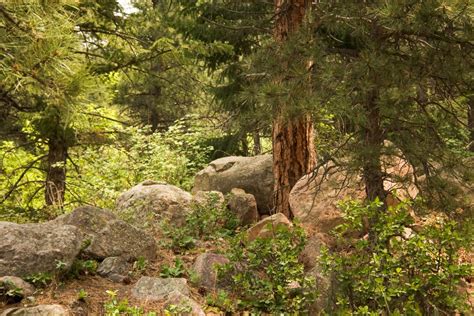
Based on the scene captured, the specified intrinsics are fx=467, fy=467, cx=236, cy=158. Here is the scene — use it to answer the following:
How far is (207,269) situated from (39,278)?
186cm

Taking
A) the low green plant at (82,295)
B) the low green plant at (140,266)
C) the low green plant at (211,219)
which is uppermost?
the low green plant at (211,219)

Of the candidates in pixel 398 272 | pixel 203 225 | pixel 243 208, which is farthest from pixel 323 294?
pixel 243 208

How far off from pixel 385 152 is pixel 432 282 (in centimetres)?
132

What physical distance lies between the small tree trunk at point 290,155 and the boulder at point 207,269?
2276 mm

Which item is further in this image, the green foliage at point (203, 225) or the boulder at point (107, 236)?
the green foliage at point (203, 225)

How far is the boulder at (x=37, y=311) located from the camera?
4.27 metres

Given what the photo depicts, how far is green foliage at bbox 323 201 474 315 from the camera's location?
13.7 feet

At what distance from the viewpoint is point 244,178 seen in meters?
9.27

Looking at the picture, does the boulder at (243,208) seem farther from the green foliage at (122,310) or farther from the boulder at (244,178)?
the green foliage at (122,310)

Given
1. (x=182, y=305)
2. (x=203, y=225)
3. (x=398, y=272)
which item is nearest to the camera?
(x=398, y=272)

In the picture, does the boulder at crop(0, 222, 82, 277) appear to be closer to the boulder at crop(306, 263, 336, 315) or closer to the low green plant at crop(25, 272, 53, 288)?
the low green plant at crop(25, 272, 53, 288)

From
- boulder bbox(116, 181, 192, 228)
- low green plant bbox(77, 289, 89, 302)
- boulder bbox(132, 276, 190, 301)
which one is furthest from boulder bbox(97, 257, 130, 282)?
boulder bbox(116, 181, 192, 228)

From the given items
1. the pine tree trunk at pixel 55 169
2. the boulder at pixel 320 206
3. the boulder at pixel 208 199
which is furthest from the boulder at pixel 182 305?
the pine tree trunk at pixel 55 169

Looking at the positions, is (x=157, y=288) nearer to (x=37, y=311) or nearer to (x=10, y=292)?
(x=37, y=311)
